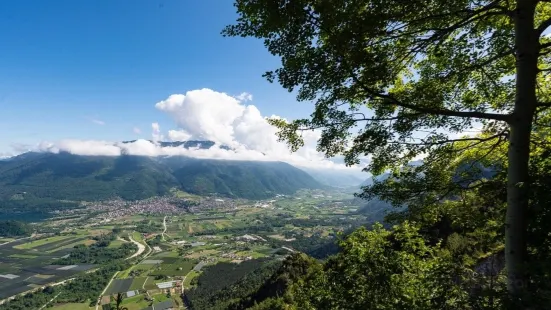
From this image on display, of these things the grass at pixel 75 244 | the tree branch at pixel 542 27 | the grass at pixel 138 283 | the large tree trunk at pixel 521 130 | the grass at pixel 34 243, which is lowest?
the grass at pixel 34 243

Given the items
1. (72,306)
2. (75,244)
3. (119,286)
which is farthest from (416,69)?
(75,244)

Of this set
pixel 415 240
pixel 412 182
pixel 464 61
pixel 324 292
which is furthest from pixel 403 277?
pixel 464 61

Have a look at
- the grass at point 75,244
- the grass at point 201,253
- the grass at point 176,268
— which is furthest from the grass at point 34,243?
the grass at point 176,268

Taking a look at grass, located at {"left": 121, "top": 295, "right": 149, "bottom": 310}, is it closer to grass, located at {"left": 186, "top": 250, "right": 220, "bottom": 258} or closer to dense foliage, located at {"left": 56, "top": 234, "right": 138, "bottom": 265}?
grass, located at {"left": 186, "top": 250, "right": 220, "bottom": 258}

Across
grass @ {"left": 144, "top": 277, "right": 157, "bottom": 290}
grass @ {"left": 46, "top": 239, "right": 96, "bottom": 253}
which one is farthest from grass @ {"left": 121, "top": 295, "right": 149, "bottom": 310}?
grass @ {"left": 46, "top": 239, "right": 96, "bottom": 253}

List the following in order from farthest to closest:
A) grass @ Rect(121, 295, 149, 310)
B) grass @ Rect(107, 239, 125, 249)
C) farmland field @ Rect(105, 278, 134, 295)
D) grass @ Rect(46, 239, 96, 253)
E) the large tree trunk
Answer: grass @ Rect(107, 239, 125, 249), grass @ Rect(46, 239, 96, 253), farmland field @ Rect(105, 278, 134, 295), grass @ Rect(121, 295, 149, 310), the large tree trunk

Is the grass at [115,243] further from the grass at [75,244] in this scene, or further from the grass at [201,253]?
the grass at [201,253]

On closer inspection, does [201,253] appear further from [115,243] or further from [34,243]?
[34,243]

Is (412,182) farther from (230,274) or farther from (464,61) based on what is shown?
(230,274)

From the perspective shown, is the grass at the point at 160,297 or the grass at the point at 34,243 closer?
the grass at the point at 160,297
